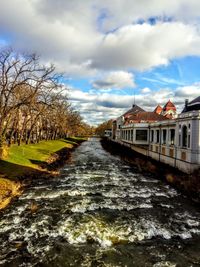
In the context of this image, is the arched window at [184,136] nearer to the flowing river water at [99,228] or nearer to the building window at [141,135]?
the flowing river water at [99,228]

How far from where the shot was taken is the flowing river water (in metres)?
9.98

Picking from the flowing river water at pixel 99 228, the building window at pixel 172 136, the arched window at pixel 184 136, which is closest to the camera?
the flowing river water at pixel 99 228

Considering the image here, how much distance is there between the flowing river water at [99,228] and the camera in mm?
9984

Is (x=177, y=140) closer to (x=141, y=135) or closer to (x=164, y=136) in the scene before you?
(x=164, y=136)

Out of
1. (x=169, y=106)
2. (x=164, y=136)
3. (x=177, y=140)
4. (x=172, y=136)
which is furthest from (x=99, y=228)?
(x=169, y=106)

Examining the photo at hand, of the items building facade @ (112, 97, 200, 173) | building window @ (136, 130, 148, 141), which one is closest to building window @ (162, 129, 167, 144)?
building facade @ (112, 97, 200, 173)

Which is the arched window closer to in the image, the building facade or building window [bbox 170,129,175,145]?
the building facade

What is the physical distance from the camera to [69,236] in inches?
465

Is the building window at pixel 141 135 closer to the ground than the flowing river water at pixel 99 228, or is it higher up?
higher up

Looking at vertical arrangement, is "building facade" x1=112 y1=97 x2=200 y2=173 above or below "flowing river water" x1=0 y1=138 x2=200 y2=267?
above

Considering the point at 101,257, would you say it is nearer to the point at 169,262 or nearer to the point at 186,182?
the point at 169,262

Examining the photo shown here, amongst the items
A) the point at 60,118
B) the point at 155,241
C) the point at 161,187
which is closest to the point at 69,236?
the point at 155,241

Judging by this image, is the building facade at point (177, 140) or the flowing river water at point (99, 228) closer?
the flowing river water at point (99, 228)

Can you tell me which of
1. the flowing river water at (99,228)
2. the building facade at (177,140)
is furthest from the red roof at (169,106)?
the flowing river water at (99,228)
